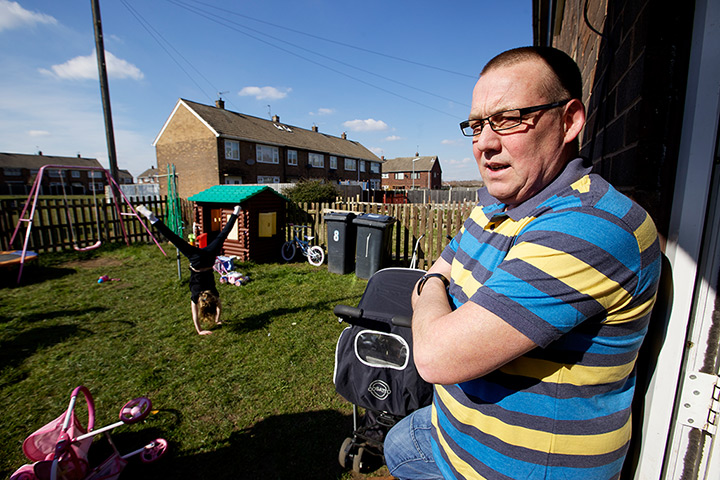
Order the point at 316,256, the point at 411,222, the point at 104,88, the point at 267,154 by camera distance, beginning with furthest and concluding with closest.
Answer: the point at 267,154 → the point at 104,88 → the point at 316,256 → the point at 411,222

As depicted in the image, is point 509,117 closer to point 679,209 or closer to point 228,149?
point 679,209

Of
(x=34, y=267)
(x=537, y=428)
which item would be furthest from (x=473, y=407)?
(x=34, y=267)

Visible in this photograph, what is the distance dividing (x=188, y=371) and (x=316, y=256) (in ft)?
16.7

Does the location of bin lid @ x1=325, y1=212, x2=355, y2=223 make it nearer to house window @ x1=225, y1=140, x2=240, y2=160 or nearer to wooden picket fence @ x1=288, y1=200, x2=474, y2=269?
wooden picket fence @ x1=288, y1=200, x2=474, y2=269

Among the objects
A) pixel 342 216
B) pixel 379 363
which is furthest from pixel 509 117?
pixel 342 216

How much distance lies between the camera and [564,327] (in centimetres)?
73

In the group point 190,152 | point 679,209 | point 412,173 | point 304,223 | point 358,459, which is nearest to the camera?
point 679,209

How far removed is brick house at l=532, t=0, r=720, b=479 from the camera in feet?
2.86

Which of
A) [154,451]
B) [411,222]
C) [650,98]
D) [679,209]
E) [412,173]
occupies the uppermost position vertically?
[412,173]

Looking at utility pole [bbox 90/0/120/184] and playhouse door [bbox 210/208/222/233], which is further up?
utility pole [bbox 90/0/120/184]

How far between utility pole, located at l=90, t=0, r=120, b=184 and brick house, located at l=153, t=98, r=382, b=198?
16.4 meters

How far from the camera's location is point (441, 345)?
2.86 ft

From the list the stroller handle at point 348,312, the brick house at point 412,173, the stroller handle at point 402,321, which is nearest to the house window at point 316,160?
the brick house at point 412,173

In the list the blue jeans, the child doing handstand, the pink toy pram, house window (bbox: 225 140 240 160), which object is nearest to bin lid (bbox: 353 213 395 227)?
the child doing handstand
